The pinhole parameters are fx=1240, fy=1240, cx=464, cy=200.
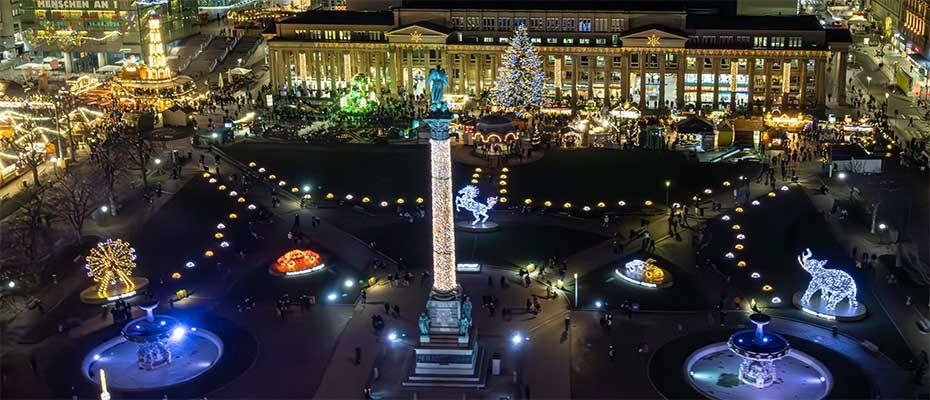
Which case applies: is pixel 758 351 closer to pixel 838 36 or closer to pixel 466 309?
pixel 466 309

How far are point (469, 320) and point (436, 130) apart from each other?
41.2 ft

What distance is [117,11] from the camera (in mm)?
182500

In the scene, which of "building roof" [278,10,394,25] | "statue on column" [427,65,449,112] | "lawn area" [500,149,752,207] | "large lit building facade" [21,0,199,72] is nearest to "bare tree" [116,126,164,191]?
"lawn area" [500,149,752,207]

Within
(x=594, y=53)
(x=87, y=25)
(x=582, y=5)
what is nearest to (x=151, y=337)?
(x=594, y=53)

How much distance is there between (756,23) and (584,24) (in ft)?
69.2

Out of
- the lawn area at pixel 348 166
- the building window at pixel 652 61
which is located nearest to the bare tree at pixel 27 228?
the lawn area at pixel 348 166

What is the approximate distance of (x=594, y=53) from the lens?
155m

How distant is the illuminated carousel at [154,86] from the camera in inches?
5876

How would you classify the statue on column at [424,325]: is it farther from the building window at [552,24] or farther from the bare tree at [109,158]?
the building window at [552,24]

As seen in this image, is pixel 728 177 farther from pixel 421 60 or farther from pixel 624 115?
pixel 421 60

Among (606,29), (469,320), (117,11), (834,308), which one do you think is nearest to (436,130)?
(469,320)

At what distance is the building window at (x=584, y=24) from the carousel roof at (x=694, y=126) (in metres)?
30.8

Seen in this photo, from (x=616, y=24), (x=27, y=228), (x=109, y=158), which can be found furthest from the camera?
(x=616, y=24)

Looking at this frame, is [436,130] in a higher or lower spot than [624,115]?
higher
